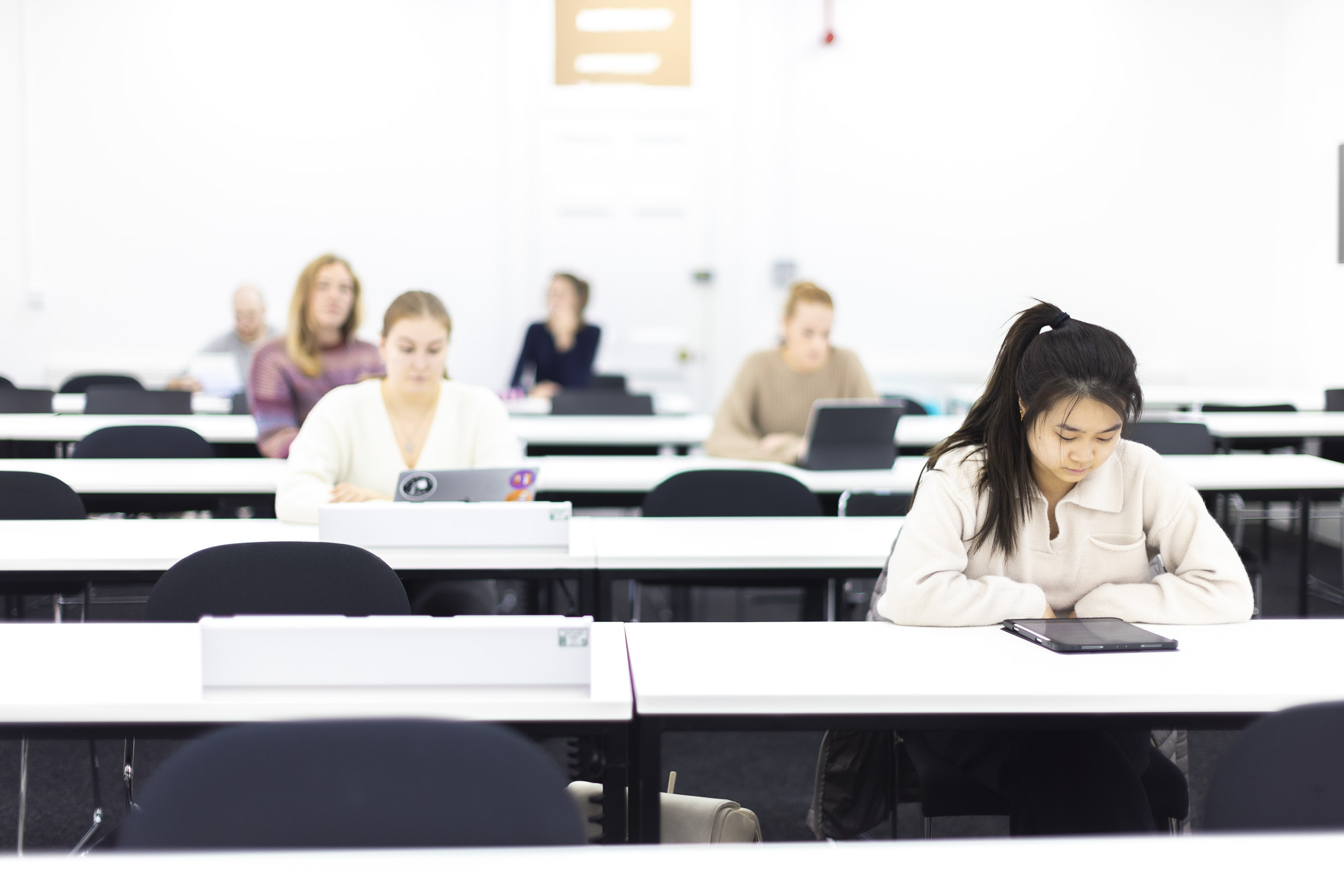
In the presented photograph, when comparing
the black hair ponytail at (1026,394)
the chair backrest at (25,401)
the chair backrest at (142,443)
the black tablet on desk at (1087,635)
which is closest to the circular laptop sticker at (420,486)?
the black hair ponytail at (1026,394)

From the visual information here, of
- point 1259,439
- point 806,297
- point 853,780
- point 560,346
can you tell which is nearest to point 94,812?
point 853,780

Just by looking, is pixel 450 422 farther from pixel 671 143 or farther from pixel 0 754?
pixel 671 143

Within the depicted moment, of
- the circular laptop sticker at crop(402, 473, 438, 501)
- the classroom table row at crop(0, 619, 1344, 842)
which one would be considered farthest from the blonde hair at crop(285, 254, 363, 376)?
the classroom table row at crop(0, 619, 1344, 842)

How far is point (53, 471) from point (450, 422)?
47.1 inches

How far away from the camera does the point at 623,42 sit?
6984 millimetres

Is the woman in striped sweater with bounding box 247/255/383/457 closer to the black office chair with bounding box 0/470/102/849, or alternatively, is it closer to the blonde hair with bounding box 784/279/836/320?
the black office chair with bounding box 0/470/102/849

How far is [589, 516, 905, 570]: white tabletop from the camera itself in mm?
2359

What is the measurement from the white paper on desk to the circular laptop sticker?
3.24 metres

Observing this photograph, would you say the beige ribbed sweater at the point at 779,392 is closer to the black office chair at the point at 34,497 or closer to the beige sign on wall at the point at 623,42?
the black office chair at the point at 34,497

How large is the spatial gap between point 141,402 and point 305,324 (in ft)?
5.00

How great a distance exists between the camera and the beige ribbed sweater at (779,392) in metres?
3.89

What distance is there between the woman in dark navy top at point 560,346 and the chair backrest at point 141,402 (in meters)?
1.81

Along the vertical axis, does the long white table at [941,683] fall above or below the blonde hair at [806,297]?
below

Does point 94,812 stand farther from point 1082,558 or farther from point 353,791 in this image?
point 1082,558
